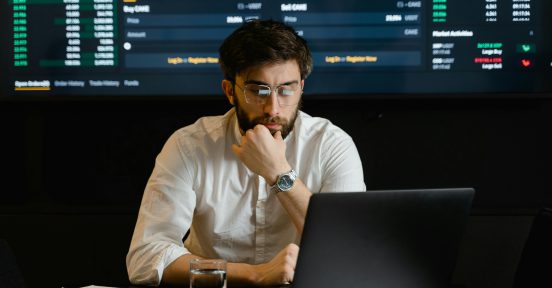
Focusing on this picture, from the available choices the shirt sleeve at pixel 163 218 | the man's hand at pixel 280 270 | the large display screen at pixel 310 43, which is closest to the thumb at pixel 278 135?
the shirt sleeve at pixel 163 218

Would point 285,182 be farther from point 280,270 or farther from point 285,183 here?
point 280,270

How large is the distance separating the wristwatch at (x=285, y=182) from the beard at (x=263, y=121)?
16cm

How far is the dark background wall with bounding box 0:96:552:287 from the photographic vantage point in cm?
275

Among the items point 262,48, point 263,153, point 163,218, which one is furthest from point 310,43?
point 163,218

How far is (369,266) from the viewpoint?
1.20 m

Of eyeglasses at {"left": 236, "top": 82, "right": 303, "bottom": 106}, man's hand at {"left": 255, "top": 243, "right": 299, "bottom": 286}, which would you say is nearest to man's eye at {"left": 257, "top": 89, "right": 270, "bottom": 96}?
eyeglasses at {"left": 236, "top": 82, "right": 303, "bottom": 106}

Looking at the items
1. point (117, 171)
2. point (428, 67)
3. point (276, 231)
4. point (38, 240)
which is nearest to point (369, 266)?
point (276, 231)

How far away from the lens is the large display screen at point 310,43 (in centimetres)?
266

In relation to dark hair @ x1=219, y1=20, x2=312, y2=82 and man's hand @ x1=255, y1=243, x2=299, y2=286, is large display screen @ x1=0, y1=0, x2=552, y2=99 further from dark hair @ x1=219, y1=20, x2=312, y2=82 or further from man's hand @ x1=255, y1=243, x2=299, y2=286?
man's hand @ x1=255, y1=243, x2=299, y2=286

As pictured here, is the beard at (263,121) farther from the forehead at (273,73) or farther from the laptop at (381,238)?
the laptop at (381,238)

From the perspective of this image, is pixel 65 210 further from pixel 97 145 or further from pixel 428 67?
pixel 428 67

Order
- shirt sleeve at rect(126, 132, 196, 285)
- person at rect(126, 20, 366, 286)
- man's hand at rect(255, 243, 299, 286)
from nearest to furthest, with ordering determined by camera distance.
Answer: man's hand at rect(255, 243, 299, 286) → shirt sleeve at rect(126, 132, 196, 285) → person at rect(126, 20, 366, 286)

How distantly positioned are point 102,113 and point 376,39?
3.66 ft

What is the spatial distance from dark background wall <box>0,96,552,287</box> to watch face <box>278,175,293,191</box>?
3.01ft
